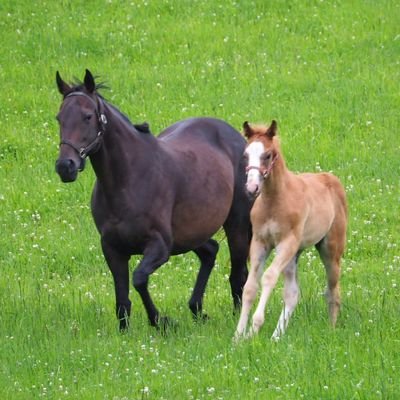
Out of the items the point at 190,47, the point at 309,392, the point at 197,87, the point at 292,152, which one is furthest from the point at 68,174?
the point at 190,47

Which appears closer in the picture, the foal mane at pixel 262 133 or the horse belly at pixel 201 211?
the foal mane at pixel 262 133

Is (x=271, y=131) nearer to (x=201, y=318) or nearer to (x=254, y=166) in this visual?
(x=254, y=166)

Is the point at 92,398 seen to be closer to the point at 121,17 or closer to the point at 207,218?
the point at 207,218

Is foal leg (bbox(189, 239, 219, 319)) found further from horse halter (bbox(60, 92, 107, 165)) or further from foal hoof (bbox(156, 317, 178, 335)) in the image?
horse halter (bbox(60, 92, 107, 165))

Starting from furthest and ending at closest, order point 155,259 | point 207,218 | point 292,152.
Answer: point 292,152
point 207,218
point 155,259

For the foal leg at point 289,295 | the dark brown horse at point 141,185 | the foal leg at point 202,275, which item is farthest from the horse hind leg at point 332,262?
the foal leg at point 202,275

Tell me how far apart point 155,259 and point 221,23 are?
1199 cm

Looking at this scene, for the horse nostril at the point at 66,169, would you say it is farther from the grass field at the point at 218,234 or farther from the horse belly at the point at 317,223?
the horse belly at the point at 317,223

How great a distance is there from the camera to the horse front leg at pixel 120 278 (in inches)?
419

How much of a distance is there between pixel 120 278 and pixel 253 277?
1.21 meters

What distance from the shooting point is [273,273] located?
10.1 meters

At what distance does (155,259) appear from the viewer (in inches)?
411

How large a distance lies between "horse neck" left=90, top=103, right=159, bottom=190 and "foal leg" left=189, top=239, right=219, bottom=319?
151 centimetres

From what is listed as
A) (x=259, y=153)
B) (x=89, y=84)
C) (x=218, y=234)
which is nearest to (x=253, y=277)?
(x=259, y=153)
